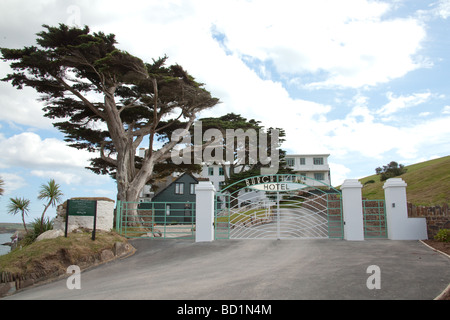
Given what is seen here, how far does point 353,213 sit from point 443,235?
9.58 feet

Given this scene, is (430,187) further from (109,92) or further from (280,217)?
(109,92)

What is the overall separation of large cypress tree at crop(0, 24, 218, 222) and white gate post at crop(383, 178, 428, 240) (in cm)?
1369

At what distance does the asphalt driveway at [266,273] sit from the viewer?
21.3ft

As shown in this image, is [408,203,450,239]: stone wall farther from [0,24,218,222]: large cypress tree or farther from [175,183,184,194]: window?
[175,183,184,194]: window

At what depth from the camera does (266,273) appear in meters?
7.99

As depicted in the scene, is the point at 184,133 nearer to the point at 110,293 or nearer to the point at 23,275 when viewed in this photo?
the point at 23,275

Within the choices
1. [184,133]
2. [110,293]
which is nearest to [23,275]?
[110,293]

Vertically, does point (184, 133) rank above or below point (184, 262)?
above

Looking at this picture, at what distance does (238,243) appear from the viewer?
12.6m

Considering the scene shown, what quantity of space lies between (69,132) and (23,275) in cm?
1578

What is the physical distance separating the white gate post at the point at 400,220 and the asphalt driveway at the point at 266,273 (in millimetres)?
779

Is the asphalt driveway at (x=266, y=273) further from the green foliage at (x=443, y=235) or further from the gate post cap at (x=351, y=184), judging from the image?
the gate post cap at (x=351, y=184)

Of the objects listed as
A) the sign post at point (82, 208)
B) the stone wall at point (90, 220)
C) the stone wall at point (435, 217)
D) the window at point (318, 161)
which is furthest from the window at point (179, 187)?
the stone wall at point (435, 217)

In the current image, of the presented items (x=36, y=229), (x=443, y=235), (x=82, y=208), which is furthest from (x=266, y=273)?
(x=36, y=229)
